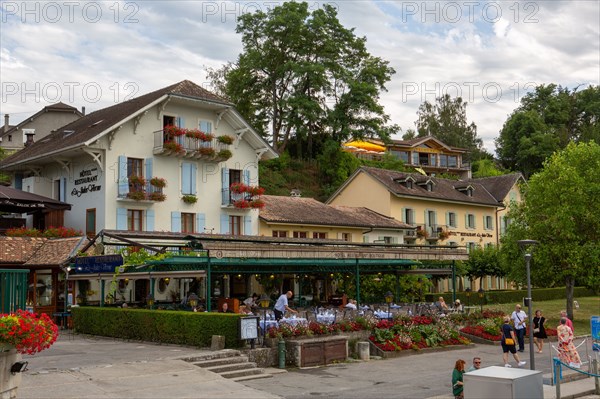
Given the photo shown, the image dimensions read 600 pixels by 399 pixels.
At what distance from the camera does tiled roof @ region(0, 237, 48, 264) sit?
29.1 metres

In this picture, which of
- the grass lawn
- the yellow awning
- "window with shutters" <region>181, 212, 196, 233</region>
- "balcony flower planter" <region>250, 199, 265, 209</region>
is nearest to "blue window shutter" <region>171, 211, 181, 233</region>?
"window with shutters" <region>181, 212, 196, 233</region>

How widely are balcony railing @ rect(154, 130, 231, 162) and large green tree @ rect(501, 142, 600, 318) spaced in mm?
15582

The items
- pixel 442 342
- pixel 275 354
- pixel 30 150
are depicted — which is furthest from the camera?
pixel 30 150

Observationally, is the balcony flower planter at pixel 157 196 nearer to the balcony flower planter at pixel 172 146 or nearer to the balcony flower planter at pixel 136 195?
the balcony flower planter at pixel 136 195

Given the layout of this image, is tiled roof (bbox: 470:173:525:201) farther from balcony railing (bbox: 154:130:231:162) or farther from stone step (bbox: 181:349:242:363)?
stone step (bbox: 181:349:242:363)

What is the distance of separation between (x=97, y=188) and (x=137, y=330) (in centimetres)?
1160

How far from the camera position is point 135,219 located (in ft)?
111

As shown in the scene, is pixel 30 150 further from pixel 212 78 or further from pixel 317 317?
pixel 212 78

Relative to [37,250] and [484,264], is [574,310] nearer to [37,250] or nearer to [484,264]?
[484,264]

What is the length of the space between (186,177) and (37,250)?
27.6 feet

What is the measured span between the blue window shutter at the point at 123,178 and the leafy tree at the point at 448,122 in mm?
68132

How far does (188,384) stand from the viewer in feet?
53.0

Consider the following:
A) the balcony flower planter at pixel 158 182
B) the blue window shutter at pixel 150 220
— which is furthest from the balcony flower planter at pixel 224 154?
the blue window shutter at pixel 150 220

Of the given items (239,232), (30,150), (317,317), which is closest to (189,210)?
(239,232)
